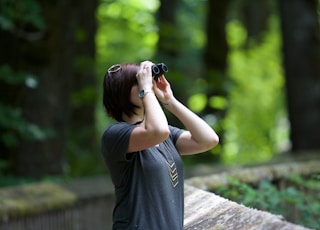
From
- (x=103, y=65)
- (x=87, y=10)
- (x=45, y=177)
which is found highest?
(x=87, y=10)

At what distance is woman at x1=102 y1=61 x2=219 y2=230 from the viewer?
3.08 meters

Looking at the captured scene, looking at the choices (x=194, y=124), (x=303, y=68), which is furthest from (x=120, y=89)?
(x=303, y=68)

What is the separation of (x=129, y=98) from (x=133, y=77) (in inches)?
3.9

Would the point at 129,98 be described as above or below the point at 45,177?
above

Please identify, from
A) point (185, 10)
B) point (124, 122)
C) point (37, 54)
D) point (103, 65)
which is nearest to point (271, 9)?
point (185, 10)

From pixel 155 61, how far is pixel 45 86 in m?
4.83

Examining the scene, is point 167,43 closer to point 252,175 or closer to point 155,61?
point 155,61

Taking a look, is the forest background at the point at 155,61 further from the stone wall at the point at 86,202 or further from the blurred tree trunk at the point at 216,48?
the stone wall at the point at 86,202

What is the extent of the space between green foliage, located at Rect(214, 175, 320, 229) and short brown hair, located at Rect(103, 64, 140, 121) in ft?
4.54

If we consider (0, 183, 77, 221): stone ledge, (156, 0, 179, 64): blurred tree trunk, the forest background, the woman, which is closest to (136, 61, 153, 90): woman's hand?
the woman

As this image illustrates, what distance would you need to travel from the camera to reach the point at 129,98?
323cm

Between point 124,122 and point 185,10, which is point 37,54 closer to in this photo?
point 124,122

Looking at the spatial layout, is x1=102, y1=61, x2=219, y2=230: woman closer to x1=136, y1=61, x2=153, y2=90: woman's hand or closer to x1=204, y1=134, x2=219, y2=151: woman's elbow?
x1=136, y1=61, x2=153, y2=90: woman's hand

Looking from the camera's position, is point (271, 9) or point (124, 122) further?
point (271, 9)
